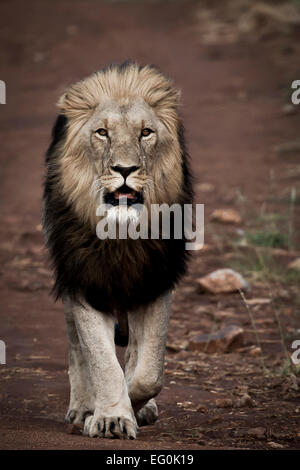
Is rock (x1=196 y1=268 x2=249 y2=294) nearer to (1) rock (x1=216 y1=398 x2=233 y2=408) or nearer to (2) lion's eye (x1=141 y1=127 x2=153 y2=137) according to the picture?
(1) rock (x1=216 y1=398 x2=233 y2=408)

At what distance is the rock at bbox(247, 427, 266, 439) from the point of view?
4055 millimetres

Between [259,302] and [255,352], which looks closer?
[255,352]

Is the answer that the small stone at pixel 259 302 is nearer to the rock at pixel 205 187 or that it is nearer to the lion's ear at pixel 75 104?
the lion's ear at pixel 75 104

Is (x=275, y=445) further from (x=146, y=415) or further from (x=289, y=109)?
(x=289, y=109)

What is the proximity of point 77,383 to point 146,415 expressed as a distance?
0.37 m

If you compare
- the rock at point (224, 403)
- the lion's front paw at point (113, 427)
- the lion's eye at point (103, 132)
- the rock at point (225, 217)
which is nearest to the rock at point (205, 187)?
the rock at point (225, 217)

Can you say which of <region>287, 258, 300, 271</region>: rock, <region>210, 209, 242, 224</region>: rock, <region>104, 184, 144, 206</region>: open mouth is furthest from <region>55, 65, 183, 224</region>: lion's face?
<region>210, 209, 242, 224</region>: rock

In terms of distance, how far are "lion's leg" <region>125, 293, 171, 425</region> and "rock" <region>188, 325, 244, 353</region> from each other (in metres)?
1.26

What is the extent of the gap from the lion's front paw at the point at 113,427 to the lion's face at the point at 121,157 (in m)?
0.84

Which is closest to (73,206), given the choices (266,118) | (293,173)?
(293,173)

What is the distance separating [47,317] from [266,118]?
705cm

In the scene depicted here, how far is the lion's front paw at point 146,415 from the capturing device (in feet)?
14.6

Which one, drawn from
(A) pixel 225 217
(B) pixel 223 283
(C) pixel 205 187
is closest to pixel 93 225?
(B) pixel 223 283

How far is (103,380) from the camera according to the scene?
4.09 m
